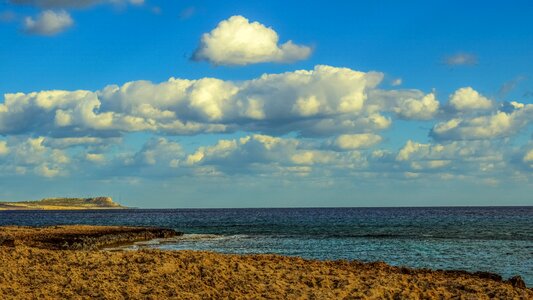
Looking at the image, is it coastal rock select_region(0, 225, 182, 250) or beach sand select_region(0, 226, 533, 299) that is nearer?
beach sand select_region(0, 226, 533, 299)

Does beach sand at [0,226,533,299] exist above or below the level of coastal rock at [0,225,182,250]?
above

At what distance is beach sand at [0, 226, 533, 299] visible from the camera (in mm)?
20531

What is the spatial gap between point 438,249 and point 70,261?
34.2 m

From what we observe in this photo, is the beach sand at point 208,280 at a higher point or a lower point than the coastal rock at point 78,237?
higher

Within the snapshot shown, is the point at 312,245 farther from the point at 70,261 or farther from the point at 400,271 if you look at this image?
the point at 70,261

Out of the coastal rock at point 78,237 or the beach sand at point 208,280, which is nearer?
the beach sand at point 208,280

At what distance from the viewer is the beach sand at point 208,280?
20.5 m

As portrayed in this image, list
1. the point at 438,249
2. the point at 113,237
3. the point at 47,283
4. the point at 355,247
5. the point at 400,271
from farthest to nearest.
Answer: the point at 113,237 < the point at 355,247 < the point at 438,249 < the point at 400,271 < the point at 47,283

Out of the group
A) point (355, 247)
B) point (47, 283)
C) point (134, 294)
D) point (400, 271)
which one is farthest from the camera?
point (355, 247)

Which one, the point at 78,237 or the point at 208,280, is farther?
the point at 78,237

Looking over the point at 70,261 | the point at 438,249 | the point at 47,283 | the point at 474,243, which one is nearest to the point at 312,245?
the point at 438,249

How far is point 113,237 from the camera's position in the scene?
61062 mm

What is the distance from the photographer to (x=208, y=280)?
22734 mm

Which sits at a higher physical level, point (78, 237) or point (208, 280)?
point (208, 280)
